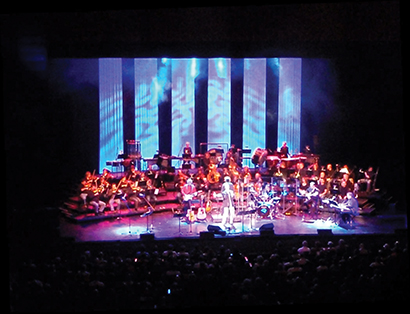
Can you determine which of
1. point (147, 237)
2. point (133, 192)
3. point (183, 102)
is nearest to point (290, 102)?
point (183, 102)

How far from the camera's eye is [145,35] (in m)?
10.7

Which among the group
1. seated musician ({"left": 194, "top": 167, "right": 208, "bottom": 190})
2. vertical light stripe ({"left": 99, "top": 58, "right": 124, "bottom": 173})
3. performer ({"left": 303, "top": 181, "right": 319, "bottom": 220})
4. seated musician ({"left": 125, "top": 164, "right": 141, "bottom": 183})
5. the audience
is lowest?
the audience

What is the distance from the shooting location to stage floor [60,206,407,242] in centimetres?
1130

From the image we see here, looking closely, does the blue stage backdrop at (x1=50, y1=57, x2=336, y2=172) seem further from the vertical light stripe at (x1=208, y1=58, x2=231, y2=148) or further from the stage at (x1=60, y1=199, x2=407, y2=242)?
the stage at (x1=60, y1=199, x2=407, y2=242)

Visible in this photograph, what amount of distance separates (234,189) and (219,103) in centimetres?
364

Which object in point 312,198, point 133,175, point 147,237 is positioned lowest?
point 147,237

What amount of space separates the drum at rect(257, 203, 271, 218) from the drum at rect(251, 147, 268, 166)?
7.60ft

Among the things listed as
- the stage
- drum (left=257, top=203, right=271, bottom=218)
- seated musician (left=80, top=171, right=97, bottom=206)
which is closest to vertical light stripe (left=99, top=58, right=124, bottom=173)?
seated musician (left=80, top=171, right=97, bottom=206)

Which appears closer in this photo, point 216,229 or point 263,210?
point 216,229

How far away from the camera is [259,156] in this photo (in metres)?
14.5

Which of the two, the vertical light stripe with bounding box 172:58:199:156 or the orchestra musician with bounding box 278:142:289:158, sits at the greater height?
the vertical light stripe with bounding box 172:58:199:156

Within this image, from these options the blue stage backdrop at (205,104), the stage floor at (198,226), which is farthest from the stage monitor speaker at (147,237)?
the blue stage backdrop at (205,104)

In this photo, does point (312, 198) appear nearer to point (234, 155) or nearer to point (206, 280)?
point (234, 155)

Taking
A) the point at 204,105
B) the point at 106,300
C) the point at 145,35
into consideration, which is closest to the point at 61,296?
the point at 106,300
